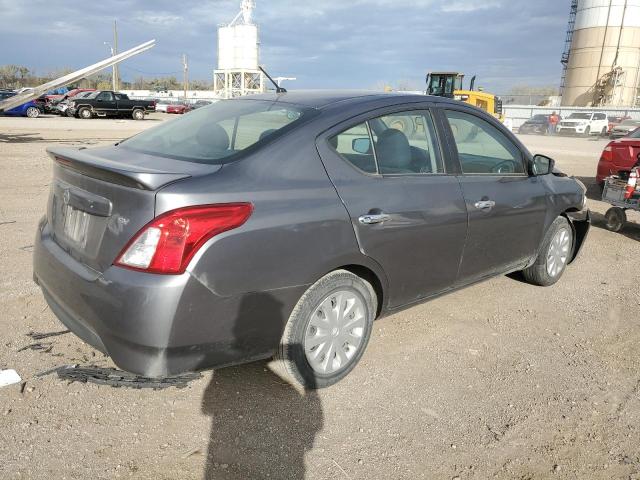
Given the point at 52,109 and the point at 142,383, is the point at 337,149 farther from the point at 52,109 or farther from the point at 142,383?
the point at 52,109

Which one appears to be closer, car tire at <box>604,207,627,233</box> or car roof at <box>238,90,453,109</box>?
car roof at <box>238,90,453,109</box>

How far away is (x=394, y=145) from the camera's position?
10.9ft

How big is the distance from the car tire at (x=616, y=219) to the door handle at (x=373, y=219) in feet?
19.6

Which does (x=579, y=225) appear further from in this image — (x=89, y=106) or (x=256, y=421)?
(x=89, y=106)

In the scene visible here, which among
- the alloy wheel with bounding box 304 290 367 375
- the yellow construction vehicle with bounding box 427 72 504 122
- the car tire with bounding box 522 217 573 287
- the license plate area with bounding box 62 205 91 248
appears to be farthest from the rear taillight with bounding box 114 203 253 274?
the yellow construction vehicle with bounding box 427 72 504 122

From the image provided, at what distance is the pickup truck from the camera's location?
99.6ft

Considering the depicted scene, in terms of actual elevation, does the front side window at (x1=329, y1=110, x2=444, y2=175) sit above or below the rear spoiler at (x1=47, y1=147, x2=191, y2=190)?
above

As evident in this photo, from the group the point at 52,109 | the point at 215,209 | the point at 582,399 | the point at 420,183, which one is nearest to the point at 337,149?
the point at 420,183

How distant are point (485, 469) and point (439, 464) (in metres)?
0.22

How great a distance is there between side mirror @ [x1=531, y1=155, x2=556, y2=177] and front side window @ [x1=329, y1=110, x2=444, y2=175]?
1.20 metres

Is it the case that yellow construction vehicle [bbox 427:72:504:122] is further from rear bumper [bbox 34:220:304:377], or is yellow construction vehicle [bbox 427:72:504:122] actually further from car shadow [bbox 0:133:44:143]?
rear bumper [bbox 34:220:304:377]

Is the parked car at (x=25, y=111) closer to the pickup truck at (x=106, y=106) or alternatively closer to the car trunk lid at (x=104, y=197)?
the pickup truck at (x=106, y=106)

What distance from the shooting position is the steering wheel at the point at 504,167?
406 cm

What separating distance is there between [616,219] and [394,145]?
19.0ft
